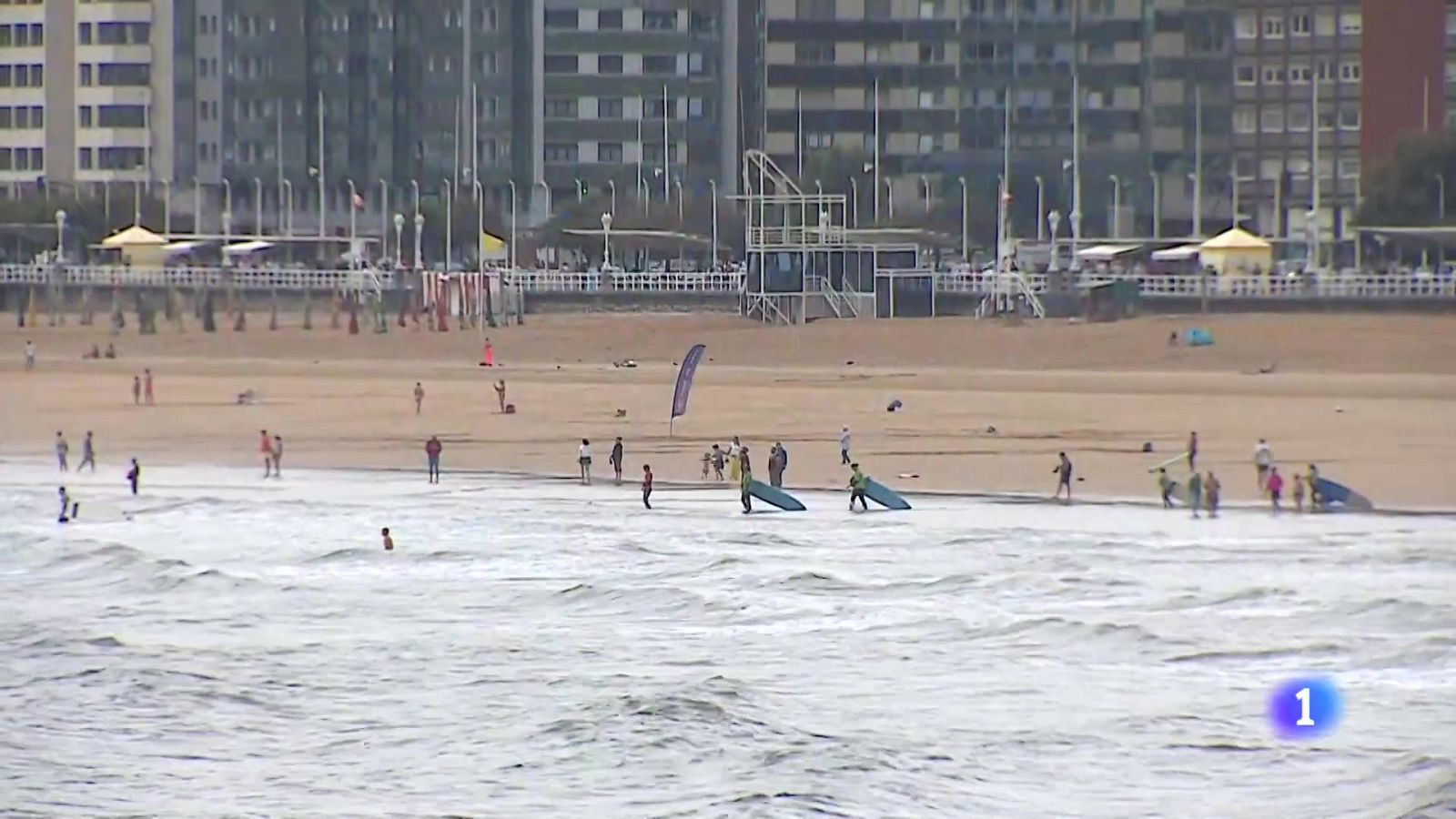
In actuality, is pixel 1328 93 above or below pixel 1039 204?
above

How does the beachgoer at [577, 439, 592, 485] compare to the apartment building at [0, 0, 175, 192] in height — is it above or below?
below

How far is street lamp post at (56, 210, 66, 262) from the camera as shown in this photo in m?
72.3

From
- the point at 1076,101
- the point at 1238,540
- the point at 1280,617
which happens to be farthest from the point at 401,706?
the point at 1076,101

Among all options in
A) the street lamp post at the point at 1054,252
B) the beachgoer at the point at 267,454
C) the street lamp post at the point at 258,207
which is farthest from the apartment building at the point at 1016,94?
the beachgoer at the point at 267,454

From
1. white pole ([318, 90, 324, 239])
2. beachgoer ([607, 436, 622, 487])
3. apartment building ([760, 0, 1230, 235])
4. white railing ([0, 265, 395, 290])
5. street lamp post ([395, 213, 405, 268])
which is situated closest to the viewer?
beachgoer ([607, 436, 622, 487])

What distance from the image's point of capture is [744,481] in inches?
1174

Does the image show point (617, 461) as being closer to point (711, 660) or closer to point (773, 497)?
point (773, 497)

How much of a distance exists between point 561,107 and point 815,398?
153ft

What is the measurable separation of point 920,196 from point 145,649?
197 ft

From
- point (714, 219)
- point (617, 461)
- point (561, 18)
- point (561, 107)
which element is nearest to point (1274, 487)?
point (617, 461)

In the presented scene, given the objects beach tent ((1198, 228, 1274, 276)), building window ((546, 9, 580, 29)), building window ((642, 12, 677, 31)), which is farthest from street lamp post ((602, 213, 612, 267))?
beach tent ((1198, 228, 1274, 276))

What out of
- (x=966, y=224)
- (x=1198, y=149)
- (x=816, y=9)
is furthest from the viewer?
(x=816, y=9)

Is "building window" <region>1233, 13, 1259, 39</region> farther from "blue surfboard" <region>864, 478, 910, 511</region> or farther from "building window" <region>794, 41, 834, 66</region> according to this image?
"blue surfboard" <region>864, 478, 910, 511</region>

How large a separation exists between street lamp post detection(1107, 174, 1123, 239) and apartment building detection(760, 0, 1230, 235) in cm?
26
